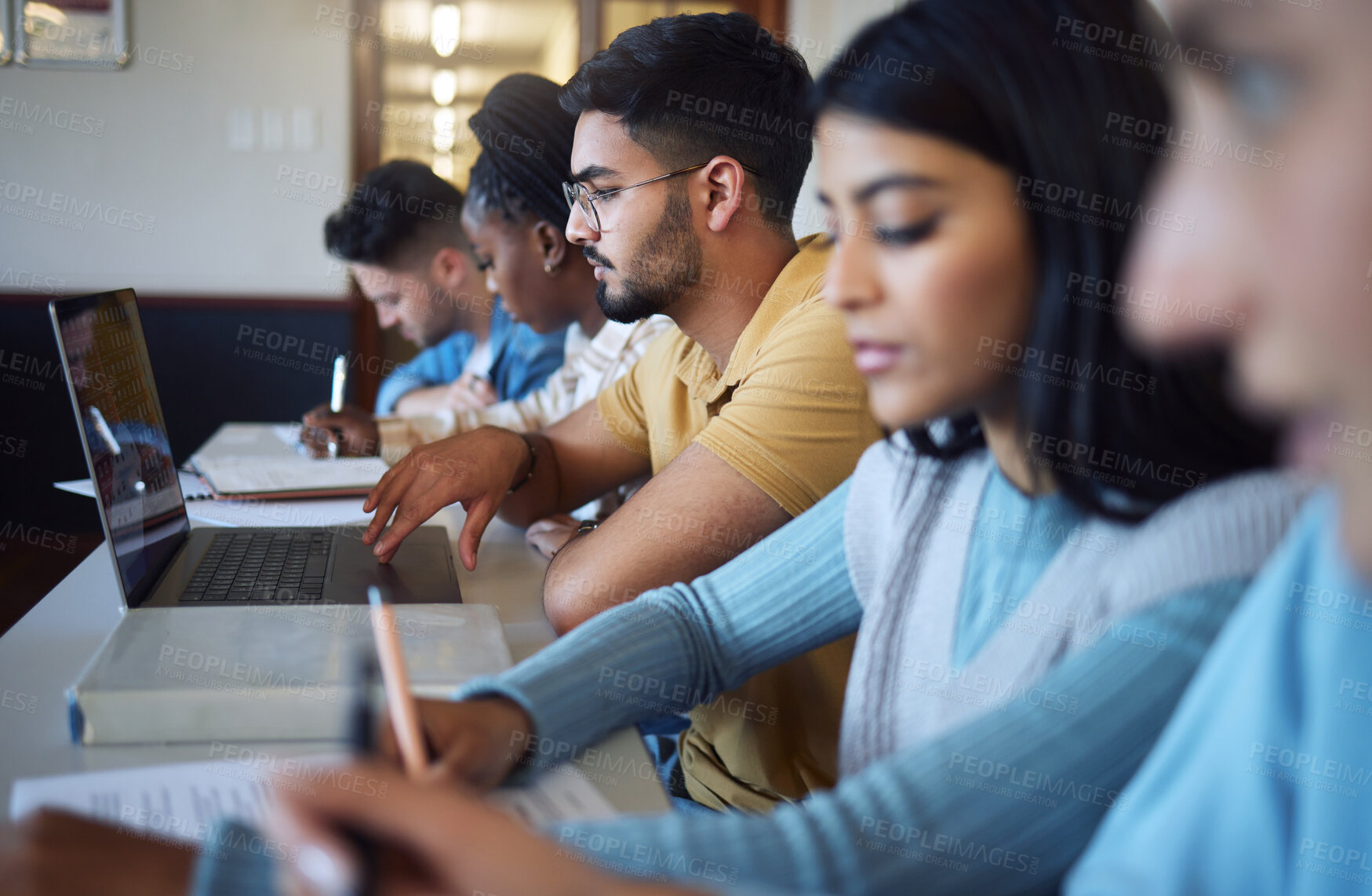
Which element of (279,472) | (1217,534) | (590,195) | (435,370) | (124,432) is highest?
(590,195)

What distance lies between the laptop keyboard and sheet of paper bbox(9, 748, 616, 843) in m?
0.34

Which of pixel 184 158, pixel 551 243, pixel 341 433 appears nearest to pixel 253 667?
pixel 341 433

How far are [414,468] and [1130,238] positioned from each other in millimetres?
875

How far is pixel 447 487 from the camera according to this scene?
1.25 meters

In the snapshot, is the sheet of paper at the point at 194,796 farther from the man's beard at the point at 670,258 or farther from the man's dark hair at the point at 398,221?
the man's dark hair at the point at 398,221

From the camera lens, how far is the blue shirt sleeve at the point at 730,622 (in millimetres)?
821

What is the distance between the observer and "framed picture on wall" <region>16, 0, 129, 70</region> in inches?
137

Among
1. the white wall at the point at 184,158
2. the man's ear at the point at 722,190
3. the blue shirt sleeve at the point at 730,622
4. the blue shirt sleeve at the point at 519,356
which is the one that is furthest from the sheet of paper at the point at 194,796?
the white wall at the point at 184,158

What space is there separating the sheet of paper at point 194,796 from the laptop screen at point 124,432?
0.32 meters

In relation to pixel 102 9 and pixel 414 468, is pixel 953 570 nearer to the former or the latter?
pixel 414 468

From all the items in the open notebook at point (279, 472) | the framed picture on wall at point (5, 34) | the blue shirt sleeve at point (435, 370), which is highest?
the framed picture on wall at point (5, 34)

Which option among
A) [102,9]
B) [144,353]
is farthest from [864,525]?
[102,9]

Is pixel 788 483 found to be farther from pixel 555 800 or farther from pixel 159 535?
pixel 159 535

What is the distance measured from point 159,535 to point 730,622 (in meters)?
0.64
